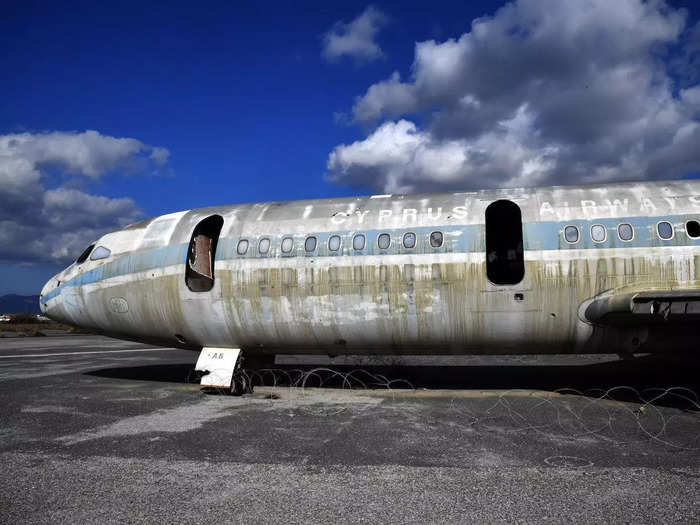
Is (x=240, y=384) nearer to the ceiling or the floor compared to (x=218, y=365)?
nearer to the floor

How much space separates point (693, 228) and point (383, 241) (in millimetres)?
6227

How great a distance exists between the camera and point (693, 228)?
356 inches

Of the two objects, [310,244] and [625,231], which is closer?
[625,231]

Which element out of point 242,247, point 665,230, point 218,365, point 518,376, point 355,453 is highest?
point 242,247

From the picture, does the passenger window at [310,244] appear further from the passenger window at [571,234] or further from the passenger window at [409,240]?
the passenger window at [571,234]

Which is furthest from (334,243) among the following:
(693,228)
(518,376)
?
(518,376)

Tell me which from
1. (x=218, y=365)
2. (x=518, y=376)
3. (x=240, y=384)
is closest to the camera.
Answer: (x=218, y=365)

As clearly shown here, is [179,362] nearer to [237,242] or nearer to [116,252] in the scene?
[116,252]

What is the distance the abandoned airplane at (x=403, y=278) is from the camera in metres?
9.18

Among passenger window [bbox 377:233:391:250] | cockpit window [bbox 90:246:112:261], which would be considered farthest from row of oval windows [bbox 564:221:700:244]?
cockpit window [bbox 90:246:112:261]

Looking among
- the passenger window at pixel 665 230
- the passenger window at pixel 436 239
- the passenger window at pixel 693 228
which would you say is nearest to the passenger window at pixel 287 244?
the passenger window at pixel 436 239

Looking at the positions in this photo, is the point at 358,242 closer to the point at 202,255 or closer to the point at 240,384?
the point at 202,255

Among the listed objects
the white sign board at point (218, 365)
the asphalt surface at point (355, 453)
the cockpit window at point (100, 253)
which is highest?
the cockpit window at point (100, 253)

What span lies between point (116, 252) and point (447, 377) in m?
10.1
